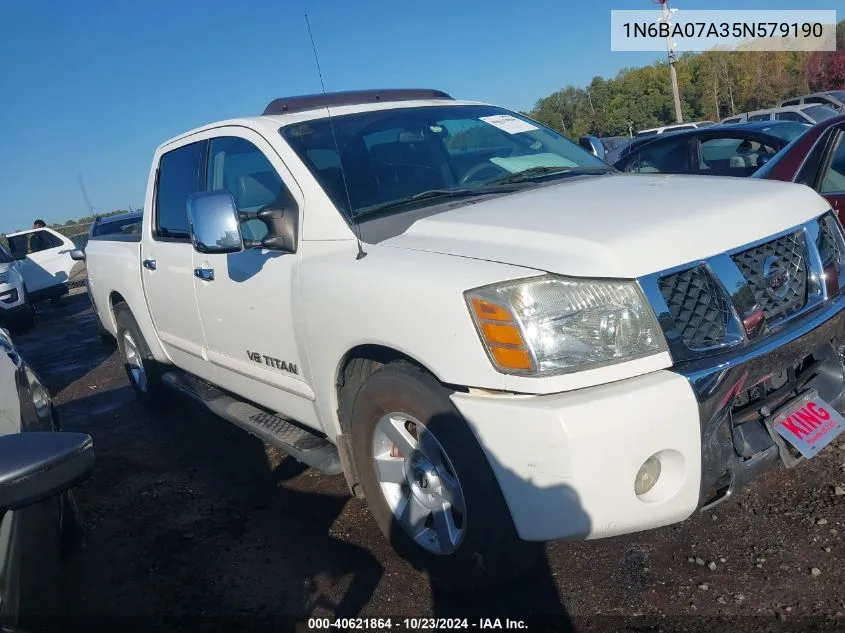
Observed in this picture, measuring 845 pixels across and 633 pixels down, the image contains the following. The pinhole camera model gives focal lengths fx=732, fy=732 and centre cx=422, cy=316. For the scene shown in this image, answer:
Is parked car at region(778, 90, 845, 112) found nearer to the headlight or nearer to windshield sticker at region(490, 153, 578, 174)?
windshield sticker at region(490, 153, 578, 174)

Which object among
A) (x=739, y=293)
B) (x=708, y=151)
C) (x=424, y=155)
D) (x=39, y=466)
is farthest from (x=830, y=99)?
(x=39, y=466)

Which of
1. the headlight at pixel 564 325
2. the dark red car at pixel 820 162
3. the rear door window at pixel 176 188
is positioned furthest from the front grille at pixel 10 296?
the headlight at pixel 564 325

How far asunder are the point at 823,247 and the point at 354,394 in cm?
195

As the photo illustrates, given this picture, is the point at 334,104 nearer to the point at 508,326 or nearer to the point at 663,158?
the point at 508,326

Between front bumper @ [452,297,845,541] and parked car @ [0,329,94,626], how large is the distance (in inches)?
45.3

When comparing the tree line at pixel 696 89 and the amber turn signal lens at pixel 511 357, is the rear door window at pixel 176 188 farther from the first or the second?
the tree line at pixel 696 89

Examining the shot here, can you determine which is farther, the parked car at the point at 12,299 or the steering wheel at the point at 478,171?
the parked car at the point at 12,299

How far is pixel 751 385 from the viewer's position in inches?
93.2

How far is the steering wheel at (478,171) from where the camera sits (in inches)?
139

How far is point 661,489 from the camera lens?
2.30 m

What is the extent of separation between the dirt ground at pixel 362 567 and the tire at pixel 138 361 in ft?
4.15

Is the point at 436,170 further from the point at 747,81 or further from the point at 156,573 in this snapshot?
the point at 747,81

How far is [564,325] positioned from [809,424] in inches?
41.0

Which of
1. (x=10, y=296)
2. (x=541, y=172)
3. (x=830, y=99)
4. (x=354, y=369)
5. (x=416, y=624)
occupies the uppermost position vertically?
(x=541, y=172)
